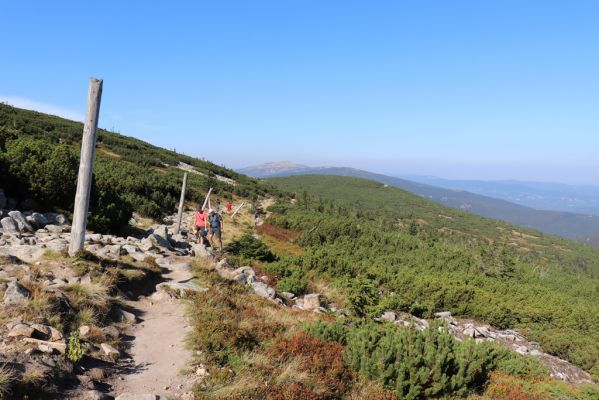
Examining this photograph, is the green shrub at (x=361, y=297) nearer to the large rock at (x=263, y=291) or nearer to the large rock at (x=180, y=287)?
the large rock at (x=263, y=291)

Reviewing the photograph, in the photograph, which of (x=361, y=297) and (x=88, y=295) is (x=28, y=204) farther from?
(x=361, y=297)

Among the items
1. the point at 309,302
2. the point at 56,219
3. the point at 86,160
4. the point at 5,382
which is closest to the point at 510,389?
the point at 309,302

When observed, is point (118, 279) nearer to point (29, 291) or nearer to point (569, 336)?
point (29, 291)

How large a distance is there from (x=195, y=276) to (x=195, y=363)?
5.27 meters

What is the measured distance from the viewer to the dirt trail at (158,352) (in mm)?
5465

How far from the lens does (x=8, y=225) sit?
37.5 feet

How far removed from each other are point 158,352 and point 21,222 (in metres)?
8.32

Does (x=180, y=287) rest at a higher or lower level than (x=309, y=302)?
higher

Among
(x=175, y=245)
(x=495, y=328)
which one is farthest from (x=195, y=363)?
(x=495, y=328)

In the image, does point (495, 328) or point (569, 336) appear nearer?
point (569, 336)

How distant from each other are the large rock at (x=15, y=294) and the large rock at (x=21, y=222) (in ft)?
19.3

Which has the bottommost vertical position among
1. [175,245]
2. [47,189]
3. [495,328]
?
[495,328]

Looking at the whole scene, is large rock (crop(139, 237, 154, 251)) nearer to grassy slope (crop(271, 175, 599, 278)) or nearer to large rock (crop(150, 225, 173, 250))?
large rock (crop(150, 225, 173, 250))

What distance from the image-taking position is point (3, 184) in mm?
14234
